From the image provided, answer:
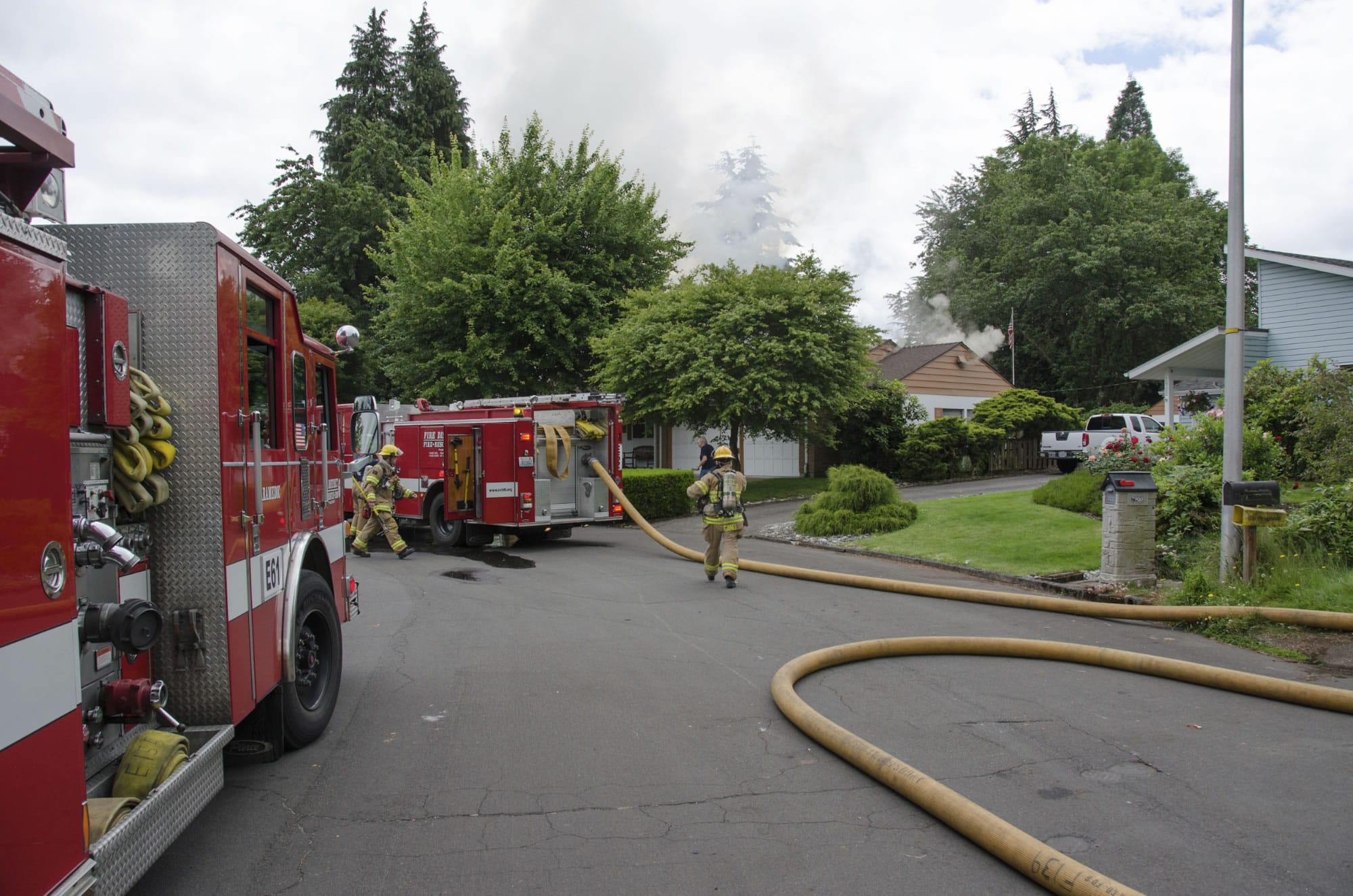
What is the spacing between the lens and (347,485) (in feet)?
50.5

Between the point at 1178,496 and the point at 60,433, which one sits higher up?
the point at 60,433

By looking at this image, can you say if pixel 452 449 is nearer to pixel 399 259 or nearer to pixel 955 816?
pixel 399 259

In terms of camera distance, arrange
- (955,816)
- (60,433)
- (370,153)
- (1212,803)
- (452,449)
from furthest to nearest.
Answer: (370,153) < (452,449) < (1212,803) < (955,816) < (60,433)

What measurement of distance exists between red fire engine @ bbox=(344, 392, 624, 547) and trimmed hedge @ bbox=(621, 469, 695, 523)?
357 cm

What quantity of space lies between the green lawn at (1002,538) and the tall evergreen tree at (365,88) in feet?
108

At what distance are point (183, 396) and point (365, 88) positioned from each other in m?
42.1

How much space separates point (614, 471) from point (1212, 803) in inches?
464

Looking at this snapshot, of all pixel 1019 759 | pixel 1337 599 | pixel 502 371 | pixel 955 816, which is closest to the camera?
pixel 955 816

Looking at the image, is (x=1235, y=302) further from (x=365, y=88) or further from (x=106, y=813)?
(x=365, y=88)

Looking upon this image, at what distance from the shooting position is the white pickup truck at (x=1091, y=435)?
2602cm

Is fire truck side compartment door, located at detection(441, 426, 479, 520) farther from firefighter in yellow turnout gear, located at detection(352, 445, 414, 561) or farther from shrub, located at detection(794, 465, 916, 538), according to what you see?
shrub, located at detection(794, 465, 916, 538)

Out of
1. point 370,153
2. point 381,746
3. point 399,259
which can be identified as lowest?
point 381,746

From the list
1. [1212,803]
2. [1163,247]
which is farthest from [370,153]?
[1212,803]

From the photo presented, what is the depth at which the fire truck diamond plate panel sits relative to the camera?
13.0 ft
